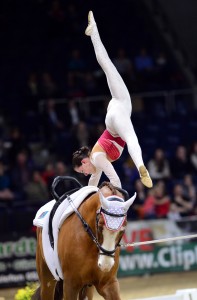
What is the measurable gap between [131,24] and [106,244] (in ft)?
47.3

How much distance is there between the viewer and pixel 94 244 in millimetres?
7738

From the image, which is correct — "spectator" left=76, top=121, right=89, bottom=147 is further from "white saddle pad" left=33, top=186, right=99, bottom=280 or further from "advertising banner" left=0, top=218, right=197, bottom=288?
"white saddle pad" left=33, top=186, right=99, bottom=280

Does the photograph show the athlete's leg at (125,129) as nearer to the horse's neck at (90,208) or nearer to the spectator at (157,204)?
the horse's neck at (90,208)

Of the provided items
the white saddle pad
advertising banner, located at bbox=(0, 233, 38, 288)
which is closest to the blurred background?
advertising banner, located at bbox=(0, 233, 38, 288)

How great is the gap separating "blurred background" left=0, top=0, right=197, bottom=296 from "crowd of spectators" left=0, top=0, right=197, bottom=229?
0.02m

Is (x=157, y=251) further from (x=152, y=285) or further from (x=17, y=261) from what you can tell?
(x=17, y=261)

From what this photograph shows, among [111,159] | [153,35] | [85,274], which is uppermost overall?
[153,35]

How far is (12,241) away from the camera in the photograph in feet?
45.5

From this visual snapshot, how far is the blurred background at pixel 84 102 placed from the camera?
15.5 m

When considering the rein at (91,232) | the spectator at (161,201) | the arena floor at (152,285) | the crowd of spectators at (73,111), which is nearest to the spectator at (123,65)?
the crowd of spectators at (73,111)

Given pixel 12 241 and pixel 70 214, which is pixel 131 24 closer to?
pixel 12 241

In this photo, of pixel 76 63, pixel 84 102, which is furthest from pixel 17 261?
pixel 76 63

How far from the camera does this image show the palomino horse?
7371mm

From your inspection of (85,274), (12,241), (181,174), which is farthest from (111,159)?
(181,174)
